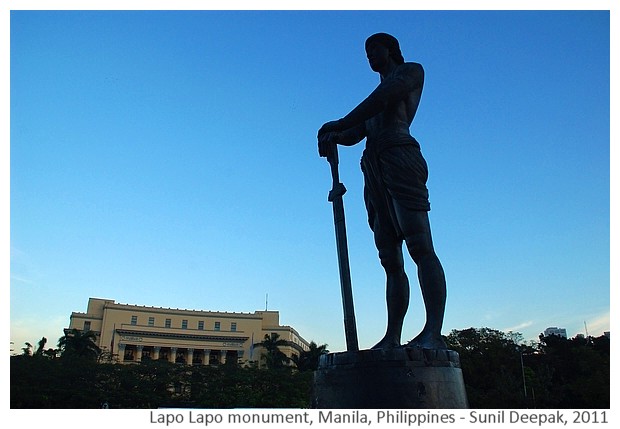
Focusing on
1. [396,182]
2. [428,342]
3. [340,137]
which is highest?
[340,137]

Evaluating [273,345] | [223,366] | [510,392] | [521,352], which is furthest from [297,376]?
[273,345]

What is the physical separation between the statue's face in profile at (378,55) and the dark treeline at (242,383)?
29.9m

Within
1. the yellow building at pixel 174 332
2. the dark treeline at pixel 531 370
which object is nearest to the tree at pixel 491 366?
the dark treeline at pixel 531 370

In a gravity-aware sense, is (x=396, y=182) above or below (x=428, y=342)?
above

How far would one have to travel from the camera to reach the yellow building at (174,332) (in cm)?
7238

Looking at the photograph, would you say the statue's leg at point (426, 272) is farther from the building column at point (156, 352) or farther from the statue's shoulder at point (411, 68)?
the building column at point (156, 352)

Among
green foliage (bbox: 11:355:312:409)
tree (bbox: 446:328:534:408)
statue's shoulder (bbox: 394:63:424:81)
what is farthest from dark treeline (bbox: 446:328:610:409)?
statue's shoulder (bbox: 394:63:424:81)

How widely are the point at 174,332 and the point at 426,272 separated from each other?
7488cm

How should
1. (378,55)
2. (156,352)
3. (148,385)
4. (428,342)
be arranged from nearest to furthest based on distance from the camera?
(428,342) < (378,55) < (148,385) < (156,352)

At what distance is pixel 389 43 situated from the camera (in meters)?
5.42

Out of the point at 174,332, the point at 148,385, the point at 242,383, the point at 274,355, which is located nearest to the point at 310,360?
the point at 274,355

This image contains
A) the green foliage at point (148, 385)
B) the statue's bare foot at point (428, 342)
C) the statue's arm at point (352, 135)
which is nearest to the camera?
the statue's bare foot at point (428, 342)

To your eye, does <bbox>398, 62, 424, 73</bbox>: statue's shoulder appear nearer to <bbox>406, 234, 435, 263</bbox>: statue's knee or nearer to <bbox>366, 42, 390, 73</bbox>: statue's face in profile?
<bbox>366, 42, 390, 73</bbox>: statue's face in profile

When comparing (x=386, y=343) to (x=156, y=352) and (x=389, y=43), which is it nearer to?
(x=389, y=43)
